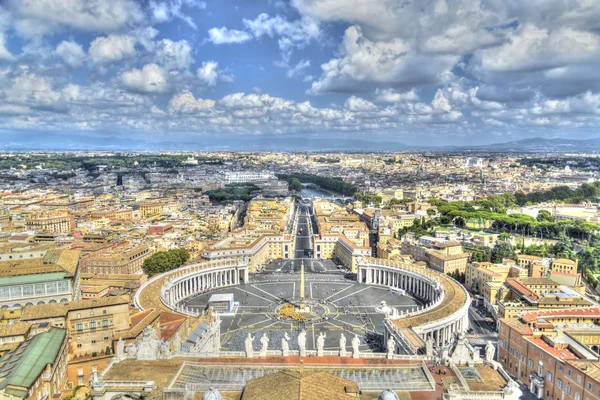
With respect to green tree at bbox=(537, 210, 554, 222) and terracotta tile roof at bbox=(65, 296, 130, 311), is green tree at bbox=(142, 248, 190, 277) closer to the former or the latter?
terracotta tile roof at bbox=(65, 296, 130, 311)

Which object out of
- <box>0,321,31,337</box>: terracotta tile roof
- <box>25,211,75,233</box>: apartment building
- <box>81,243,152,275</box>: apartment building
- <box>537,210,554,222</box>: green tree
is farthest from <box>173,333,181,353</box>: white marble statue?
<box>537,210,554,222</box>: green tree

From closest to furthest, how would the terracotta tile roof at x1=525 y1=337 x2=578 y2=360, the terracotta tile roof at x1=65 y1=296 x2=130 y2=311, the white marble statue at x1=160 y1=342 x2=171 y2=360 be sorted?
the white marble statue at x1=160 y1=342 x2=171 y2=360 → the terracotta tile roof at x1=525 y1=337 x2=578 y2=360 → the terracotta tile roof at x1=65 y1=296 x2=130 y2=311

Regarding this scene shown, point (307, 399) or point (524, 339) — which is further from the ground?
point (307, 399)

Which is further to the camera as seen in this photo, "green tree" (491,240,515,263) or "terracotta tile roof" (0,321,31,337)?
"green tree" (491,240,515,263)

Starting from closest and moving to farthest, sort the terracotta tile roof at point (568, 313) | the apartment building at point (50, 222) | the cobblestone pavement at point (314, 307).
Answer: the terracotta tile roof at point (568, 313) → the cobblestone pavement at point (314, 307) → the apartment building at point (50, 222)

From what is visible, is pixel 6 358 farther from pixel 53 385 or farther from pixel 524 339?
pixel 524 339

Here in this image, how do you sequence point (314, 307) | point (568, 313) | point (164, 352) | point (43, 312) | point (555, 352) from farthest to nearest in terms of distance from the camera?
point (314, 307)
point (568, 313)
point (555, 352)
point (43, 312)
point (164, 352)

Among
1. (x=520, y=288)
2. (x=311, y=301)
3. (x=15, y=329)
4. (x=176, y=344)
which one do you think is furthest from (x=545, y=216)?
(x=15, y=329)

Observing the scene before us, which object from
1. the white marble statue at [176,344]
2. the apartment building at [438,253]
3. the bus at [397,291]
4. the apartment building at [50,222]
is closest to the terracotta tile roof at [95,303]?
the white marble statue at [176,344]

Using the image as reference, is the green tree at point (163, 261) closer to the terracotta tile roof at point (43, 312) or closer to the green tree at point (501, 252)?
the terracotta tile roof at point (43, 312)

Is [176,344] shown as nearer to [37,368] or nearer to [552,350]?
[37,368]

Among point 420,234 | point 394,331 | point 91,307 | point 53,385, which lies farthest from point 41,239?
point 420,234
